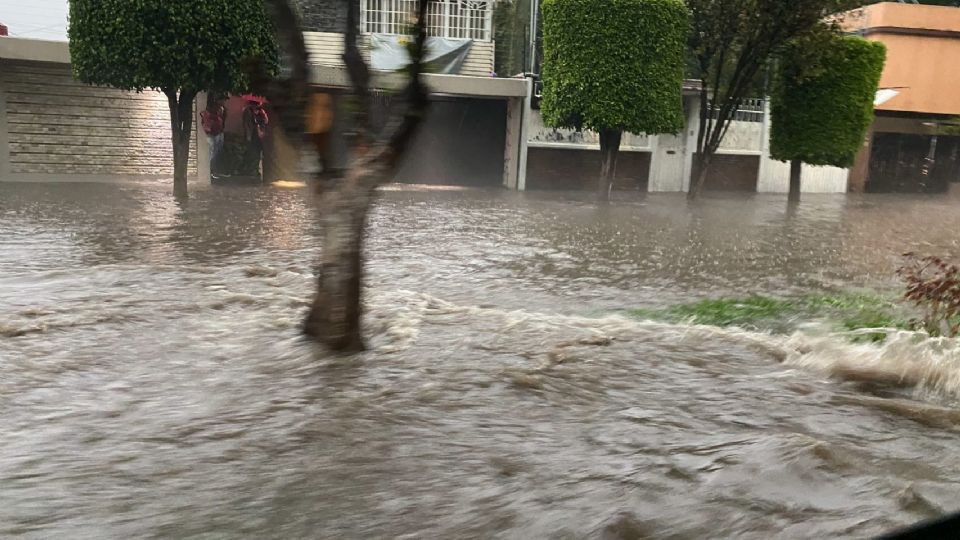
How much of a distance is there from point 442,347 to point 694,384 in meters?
1.67

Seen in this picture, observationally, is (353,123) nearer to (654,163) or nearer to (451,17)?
(451,17)

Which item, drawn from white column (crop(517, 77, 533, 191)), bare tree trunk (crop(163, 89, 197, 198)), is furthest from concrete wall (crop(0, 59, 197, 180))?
white column (crop(517, 77, 533, 191))

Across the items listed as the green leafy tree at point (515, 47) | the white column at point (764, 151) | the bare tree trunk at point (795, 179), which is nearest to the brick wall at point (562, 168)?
the green leafy tree at point (515, 47)

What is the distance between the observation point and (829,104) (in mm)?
18469

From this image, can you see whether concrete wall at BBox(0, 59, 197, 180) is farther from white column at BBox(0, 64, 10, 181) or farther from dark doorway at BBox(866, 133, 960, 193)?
dark doorway at BBox(866, 133, 960, 193)

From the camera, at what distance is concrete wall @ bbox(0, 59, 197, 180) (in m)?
18.0

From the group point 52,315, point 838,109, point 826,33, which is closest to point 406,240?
point 52,315

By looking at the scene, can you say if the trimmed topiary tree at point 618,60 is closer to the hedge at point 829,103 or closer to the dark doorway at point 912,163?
the hedge at point 829,103

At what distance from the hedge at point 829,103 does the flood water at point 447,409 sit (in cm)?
1054

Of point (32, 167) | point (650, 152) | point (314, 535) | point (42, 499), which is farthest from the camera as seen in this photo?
point (650, 152)

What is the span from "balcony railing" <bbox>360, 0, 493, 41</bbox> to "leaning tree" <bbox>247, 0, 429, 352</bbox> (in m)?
15.3

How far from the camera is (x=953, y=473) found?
11.5ft

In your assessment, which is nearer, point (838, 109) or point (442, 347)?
point (442, 347)

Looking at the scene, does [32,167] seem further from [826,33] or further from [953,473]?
[953,473]
